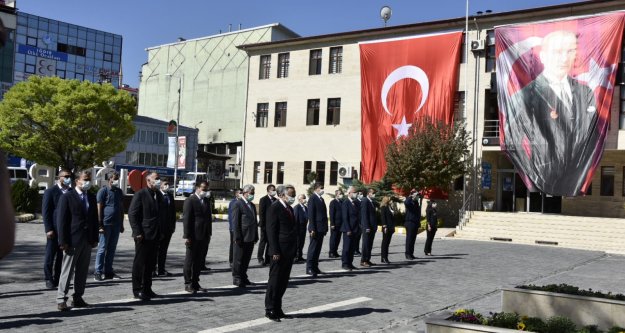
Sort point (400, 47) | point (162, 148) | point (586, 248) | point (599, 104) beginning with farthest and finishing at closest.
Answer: point (162, 148)
point (400, 47)
point (599, 104)
point (586, 248)

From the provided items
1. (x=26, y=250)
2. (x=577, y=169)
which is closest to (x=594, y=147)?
(x=577, y=169)

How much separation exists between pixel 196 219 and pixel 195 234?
0.89 feet

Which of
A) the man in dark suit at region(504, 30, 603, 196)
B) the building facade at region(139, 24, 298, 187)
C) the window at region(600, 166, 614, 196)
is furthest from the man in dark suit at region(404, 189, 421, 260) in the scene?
the building facade at region(139, 24, 298, 187)

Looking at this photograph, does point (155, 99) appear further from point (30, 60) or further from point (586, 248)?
point (586, 248)

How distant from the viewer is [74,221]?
8938 millimetres

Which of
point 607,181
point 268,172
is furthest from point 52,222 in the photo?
point 268,172

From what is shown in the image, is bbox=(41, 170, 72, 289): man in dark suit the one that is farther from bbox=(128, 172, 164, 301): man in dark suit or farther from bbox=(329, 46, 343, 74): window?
bbox=(329, 46, 343, 74): window

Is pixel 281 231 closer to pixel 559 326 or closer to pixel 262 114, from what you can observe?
pixel 559 326

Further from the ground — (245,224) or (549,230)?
(245,224)

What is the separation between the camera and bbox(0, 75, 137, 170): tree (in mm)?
42062

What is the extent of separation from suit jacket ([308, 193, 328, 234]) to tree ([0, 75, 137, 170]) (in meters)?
31.5

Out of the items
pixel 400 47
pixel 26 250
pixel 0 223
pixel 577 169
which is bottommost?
pixel 26 250

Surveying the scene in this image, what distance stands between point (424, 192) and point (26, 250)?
21681mm

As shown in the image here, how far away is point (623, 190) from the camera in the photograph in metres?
31.5
